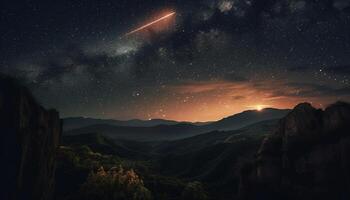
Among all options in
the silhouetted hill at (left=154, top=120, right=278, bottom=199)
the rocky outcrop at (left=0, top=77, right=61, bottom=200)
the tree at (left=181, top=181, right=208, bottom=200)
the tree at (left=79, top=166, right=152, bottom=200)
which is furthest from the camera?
the silhouetted hill at (left=154, top=120, right=278, bottom=199)

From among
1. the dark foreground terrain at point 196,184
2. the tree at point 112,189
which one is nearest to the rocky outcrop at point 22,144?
the dark foreground terrain at point 196,184

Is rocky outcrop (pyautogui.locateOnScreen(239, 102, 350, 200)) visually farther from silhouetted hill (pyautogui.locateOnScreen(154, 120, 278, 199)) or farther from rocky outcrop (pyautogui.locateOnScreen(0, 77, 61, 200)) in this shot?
rocky outcrop (pyautogui.locateOnScreen(0, 77, 61, 200))

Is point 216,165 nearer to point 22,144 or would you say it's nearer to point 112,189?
point 112,189

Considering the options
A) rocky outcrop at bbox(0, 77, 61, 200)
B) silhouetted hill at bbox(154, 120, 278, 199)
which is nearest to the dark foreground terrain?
rocky outcrop at bbox(0, 77, 61, 200)

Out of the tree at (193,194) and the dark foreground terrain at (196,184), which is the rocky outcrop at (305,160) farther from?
the tree at (193,194)

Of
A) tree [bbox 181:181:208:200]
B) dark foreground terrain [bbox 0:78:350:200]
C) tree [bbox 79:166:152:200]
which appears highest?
dark foreground terrain [bbox 0:78:350:200]

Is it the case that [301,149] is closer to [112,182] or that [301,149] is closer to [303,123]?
[303,123]

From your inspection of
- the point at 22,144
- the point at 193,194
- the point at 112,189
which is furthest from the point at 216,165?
the point at 22,144
